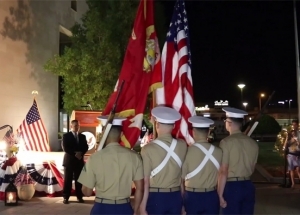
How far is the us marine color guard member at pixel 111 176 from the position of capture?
4.43 metres

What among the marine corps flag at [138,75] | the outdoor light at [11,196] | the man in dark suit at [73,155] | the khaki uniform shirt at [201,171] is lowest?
the outdoor light at [11,196]

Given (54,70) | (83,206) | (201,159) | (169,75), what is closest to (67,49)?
(54,70)

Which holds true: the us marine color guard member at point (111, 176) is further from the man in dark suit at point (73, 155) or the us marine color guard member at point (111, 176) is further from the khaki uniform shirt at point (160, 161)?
the man in dark suit at point (73, 155)

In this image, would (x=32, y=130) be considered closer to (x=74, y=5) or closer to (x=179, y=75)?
(x=179, y=75)

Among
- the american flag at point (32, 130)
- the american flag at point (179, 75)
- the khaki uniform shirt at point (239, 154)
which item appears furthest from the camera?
the american flag at point (32, 130)

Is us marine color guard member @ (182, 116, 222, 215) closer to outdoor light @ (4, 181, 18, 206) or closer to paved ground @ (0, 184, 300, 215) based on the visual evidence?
paved ground @ (0, 184, 300, 215)

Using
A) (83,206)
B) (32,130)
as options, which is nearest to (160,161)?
(83,206)

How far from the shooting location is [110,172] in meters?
4.43

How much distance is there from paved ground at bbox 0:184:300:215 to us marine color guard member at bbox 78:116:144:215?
14.7ft

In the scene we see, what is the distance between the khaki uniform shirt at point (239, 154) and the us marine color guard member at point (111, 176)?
156 centimetres

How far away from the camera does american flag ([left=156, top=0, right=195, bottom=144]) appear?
23.7 feet

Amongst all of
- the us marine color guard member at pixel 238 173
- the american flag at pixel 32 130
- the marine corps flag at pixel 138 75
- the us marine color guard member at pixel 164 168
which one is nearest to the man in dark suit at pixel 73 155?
the marine corps flag at pixel 138 75

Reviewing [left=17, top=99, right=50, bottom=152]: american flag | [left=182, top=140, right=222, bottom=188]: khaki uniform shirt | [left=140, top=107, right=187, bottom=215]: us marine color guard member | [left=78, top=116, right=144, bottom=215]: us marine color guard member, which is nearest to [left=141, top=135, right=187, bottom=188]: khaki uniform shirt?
[left=140, top=107, right=187, bottom=215]: us marine color guard member

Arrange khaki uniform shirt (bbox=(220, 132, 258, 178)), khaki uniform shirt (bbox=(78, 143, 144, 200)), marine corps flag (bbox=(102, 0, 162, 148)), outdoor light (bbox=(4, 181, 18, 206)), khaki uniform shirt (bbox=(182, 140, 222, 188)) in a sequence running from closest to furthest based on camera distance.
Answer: khaki uniform shirt (bbox=(78, 143, 144, 200)), khaki uniform shirt (bbox=(182, 140, 222, 188)), khaki uniform shirt (bbox=(220, 132, 258, 178)), marine corps flag (bbox=(102, 0, 162, 148)), outdoor light (bbox=(4, 181, 18, 206))
